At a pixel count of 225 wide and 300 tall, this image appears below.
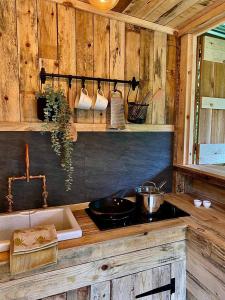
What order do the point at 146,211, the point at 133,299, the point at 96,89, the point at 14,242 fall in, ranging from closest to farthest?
the point at 14,242 < the point at 133,299 < the point at 146,211 < the point at 96,89

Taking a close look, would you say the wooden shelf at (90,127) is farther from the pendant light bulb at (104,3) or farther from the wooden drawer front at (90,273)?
the wooden drawer front at (90,273)

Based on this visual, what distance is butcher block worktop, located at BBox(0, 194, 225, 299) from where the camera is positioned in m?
1.00

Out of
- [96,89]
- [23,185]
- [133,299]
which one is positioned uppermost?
[96,89]

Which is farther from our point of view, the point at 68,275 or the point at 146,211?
the point at 146,211

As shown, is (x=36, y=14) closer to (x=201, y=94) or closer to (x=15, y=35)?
(x=15, y=35)

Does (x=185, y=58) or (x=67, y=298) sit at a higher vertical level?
(x=185, y=58)

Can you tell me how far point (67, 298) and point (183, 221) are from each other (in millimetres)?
761

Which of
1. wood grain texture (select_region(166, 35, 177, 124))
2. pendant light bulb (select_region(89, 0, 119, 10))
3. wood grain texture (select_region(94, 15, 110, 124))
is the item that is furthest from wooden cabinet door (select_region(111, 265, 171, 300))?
pendant light bulb (select_region(89, 0, 119, 10))

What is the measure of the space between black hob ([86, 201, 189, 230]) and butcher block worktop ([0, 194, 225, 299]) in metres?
0.04

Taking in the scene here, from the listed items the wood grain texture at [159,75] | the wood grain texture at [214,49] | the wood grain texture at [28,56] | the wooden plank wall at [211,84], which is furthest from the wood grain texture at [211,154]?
the wood grain texture at [28,56]

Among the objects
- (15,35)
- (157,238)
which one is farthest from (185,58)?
(157,238)

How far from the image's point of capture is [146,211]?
143 centimetres

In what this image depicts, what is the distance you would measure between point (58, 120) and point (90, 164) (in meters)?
0.40

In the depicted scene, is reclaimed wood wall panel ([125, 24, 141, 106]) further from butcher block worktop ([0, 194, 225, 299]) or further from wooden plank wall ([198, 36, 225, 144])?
butcher block worktop ([0, 194, 225, 299])
